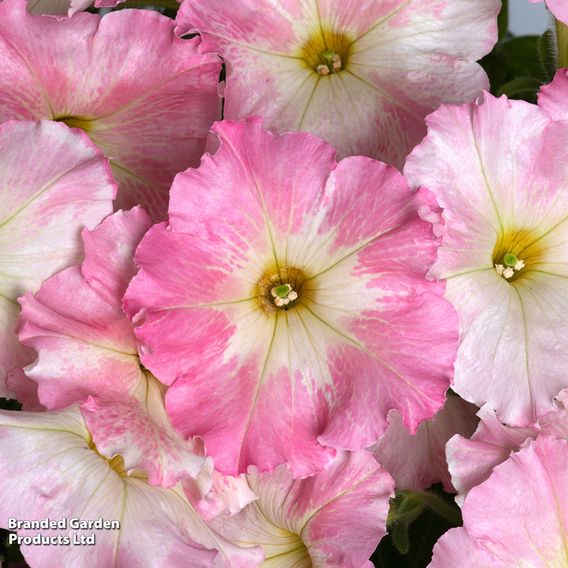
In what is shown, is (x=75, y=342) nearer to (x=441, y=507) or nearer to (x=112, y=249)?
(x=112, y=249)

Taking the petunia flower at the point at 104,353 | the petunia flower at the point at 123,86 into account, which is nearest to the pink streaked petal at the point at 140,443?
the petunia flower at the point at 104,353

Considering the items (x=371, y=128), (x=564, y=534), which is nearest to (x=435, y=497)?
(x=564, y=534)

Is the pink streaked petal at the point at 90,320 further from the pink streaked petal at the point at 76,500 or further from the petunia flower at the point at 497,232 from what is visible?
the petunia flower at the point at 497,232

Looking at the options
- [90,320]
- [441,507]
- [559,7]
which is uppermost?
[559,7]

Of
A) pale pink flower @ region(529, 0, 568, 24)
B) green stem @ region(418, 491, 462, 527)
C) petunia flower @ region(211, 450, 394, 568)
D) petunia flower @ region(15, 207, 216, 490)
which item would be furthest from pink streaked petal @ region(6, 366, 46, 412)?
pale pink flower @ region(529, 0, 568, 24)

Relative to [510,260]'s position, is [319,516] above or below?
below

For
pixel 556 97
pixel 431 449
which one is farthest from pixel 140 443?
pixel 556 97

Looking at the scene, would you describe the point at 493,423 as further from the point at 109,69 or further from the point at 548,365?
the point at 109,69
